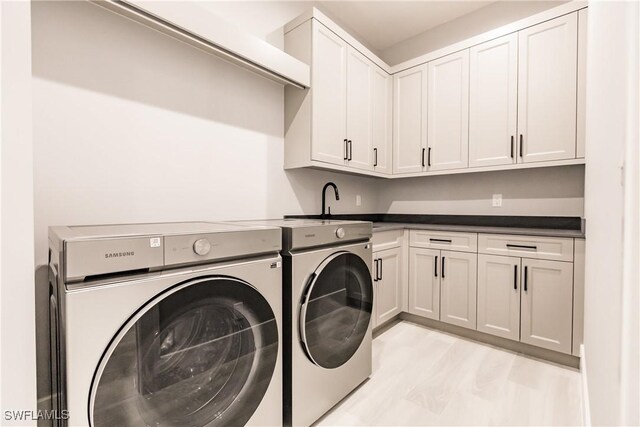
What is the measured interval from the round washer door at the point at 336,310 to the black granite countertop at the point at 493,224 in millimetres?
732

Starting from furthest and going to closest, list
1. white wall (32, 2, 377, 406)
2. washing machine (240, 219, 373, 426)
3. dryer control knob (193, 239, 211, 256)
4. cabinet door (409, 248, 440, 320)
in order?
cabinet door (409, 248, 440, 320) < washing machine (240, 219, 373, 426) < white wall (32, 2, 377, 406) < dryer control knob (193, 239, 211, 256)

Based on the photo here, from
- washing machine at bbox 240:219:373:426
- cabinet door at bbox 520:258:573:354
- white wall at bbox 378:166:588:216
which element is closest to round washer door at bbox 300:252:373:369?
washing machine at bbox 240:219:373:426

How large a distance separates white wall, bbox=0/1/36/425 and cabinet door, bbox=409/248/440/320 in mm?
2475

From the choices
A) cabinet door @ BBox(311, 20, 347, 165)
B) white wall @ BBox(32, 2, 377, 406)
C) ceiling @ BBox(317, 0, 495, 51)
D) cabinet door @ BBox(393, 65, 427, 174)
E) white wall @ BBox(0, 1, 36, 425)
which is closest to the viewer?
white wall @ BBox(0, 1, 36, 425)

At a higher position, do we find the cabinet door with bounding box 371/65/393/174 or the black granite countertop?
the cabinet door with bounding box 371/65/393/174

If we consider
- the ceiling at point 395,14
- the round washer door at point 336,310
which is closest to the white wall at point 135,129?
the round washer door at point 336,310

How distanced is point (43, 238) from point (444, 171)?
8.98ft

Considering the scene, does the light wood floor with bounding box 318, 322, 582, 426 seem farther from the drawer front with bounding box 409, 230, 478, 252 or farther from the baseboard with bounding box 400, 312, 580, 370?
the drawer front with bounding box 409, 230, 478, 252

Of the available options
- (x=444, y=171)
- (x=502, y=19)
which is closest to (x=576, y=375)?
(x=444, y=171)

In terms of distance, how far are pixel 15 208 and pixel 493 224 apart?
3.03 metres

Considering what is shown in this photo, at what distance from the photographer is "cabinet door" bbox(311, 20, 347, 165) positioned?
212 centimetres

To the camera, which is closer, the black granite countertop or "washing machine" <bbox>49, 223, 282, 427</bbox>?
"washing machine" <bbox>49, 223, 282, 427</bbox>

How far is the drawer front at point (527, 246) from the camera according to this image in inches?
78.9

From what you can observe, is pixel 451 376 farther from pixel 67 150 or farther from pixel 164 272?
pixel 67 150
